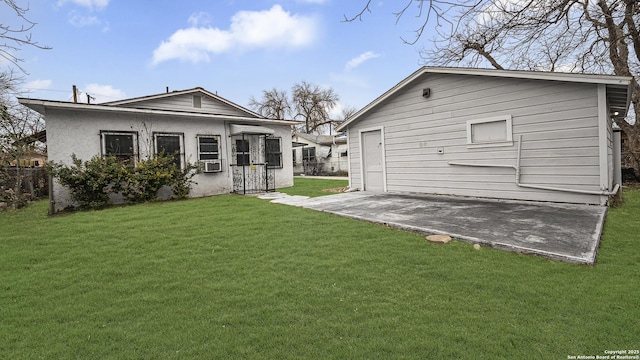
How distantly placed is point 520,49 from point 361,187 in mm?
5812

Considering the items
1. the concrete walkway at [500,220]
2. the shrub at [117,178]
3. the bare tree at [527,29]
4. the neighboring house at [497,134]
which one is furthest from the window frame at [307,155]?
the concrete walkway at [500,220]

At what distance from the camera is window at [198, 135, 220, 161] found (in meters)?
11.0

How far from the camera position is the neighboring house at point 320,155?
80.2ft

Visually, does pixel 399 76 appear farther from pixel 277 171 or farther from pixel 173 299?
pixel 173 299

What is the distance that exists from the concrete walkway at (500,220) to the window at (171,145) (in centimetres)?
521

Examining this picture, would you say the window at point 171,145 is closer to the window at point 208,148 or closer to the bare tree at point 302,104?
the window at point 208,148

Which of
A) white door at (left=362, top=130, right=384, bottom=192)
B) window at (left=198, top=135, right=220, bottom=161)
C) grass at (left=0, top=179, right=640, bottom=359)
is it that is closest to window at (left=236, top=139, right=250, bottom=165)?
window at (left=198, top=135, right=220, bottom=161)

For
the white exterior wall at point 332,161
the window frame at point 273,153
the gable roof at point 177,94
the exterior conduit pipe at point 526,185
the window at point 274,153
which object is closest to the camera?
the exterior conduit pipe at point 526,185

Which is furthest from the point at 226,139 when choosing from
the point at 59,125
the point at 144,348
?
the point at 144,348

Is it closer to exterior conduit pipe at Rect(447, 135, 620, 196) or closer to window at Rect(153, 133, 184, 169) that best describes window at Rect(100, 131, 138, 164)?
window at Rect(153, 133, 184, 169)

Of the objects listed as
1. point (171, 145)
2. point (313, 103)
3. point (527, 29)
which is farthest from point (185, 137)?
point (313, 103)

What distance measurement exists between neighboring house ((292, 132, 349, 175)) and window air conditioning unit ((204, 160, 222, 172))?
44.0 ft

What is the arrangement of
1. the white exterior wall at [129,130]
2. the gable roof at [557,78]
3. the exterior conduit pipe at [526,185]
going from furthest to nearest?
the white exterior wall at [129,130]
the exterior conduit pipe at [526,185]
the gable roof at [557,78]

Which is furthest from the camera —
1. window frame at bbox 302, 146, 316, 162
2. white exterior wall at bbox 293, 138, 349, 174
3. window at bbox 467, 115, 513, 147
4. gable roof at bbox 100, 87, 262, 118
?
window frame at bbox 302, 146, 316, 162
